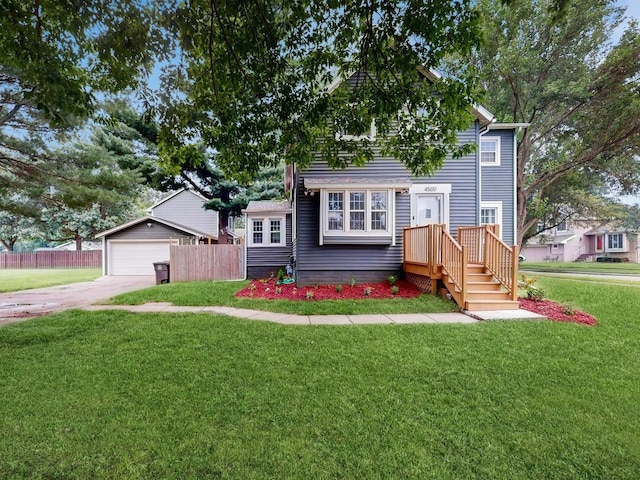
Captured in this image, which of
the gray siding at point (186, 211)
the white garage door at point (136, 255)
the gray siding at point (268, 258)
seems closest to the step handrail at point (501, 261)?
the gray siding at point (268, 258)

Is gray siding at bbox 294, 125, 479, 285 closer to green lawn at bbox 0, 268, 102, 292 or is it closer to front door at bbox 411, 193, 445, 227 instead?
front door at bbox 411, 193, 445, 227

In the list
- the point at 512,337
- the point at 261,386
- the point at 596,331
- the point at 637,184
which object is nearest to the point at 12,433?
the point at 261,386

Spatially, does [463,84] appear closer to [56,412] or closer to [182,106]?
[182,106]

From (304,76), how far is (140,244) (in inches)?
616

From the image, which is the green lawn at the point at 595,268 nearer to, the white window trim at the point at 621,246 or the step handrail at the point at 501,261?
the white window trim at the point at 621,246

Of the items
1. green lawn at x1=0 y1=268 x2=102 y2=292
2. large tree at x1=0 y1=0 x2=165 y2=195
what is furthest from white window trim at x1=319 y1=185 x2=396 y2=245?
green lawn at x1=0 y1=268 x2=102 y2=292

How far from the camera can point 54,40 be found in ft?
12.9

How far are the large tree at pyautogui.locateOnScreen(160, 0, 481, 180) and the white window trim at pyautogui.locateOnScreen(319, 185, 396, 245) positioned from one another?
3.48 meters

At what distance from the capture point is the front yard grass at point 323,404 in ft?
7.06

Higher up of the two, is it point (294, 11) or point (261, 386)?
point (294, 11)

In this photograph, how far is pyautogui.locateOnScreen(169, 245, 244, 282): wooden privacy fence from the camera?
11.9 metres

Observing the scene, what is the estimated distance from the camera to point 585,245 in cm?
3472

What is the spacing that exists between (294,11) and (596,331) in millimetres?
6836

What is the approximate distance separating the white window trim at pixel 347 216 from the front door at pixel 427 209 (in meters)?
1.08
